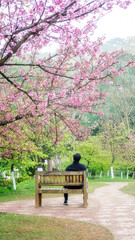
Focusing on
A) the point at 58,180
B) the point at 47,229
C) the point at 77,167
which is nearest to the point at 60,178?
the point at 58,180

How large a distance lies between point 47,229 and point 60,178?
124 inches

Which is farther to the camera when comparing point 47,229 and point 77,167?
point 77,167

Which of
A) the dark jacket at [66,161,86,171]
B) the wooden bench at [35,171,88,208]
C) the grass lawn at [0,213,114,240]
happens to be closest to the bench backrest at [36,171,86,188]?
the wooden bench at [35,171,88,208]

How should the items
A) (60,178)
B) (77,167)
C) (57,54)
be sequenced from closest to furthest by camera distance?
1. (57,54)
2. (60,178)
3. (77,167)

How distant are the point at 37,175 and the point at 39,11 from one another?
4.96 meters

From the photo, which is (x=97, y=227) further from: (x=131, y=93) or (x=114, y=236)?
(x=131, y=93)

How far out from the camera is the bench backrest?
812 centimetres

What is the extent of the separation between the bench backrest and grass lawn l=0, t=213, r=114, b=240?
2.11 metres

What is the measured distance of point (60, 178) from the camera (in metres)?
8.23

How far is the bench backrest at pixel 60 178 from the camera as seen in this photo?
8.12 m

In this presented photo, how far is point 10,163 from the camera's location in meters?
Result: 12.7

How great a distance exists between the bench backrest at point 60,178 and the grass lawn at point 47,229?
6.92 feet

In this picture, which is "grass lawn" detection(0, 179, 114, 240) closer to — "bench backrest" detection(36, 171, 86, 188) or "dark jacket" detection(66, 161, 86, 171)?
"bench backrest" detection(36, 171, 86, 188)

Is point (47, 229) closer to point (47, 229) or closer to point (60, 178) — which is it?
point (47, 229)
